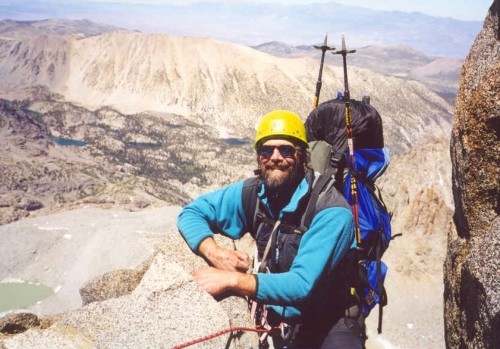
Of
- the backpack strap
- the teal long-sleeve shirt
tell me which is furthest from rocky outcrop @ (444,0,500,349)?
the backpack strap

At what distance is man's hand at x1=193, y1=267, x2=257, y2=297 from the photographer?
4.82 m

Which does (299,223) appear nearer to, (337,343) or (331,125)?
(337,343)

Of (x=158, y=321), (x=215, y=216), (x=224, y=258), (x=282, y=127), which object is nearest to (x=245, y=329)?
(x=224, y=258)

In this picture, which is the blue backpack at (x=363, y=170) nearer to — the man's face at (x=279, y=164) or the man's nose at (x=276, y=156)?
the man's face at (x=279, y=164)

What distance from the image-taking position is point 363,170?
21.3ft

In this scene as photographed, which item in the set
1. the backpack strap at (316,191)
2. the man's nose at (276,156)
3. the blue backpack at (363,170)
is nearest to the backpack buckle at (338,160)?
the blue backpack at (363,170)

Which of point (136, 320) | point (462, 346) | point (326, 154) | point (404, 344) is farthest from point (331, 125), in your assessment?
point (404, 344)

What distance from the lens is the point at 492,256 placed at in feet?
15.8

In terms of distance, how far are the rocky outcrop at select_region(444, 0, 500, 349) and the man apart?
162 cm

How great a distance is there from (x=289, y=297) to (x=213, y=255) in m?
1.44

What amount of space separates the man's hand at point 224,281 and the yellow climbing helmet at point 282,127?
201 cm

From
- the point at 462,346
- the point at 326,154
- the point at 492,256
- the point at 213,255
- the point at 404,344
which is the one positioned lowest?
the point at 404,344

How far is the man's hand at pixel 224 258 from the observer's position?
539cm

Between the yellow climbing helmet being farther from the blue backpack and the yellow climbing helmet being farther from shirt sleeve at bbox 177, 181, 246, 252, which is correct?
shirt sleeve at bbox 177, 181, 246, 252
